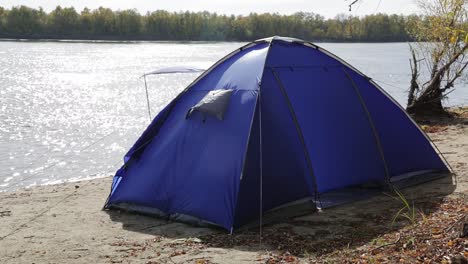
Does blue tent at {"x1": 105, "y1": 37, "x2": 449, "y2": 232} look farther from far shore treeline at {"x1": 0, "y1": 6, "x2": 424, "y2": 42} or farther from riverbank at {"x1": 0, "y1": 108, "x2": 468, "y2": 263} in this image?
far shore treeline at {"x1": 0, "y1": 6, "x2": 424, "y2": 42}

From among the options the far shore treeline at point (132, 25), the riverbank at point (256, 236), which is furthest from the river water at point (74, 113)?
the far shore treeline at point (132, 25)

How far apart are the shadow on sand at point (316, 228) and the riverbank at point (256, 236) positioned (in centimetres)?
1

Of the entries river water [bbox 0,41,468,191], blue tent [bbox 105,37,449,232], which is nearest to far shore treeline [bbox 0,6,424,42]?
river water [bbox 0,41,468,191]

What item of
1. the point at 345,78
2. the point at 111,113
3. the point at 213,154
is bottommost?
the point at 111,113

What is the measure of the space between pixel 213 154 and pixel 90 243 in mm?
1776

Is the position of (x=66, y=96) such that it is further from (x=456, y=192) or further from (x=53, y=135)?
(x=456, y=192)

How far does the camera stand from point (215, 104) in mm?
7277

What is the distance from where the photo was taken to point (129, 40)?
109125 millimetres

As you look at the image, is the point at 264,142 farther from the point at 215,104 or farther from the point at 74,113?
the point at 74,113

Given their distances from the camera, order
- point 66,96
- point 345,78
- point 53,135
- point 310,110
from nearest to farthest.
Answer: point 310,110 → point 345,78 → point 53,135 → point 66,96

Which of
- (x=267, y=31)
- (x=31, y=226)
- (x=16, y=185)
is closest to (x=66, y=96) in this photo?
(x=16, y=185)

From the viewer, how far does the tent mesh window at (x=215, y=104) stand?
7.24 m

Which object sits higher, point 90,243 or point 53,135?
point 90,243

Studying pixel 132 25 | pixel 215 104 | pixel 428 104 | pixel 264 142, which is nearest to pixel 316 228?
pixel 264 142
